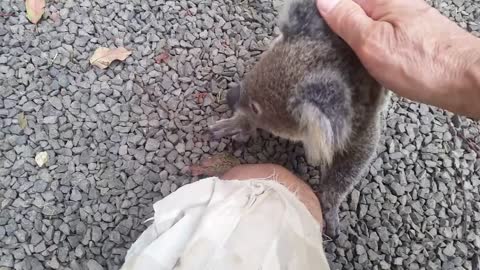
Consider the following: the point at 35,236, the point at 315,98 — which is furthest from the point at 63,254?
the point at 315,98

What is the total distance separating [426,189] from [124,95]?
119 centimetres

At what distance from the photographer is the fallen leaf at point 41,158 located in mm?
1970

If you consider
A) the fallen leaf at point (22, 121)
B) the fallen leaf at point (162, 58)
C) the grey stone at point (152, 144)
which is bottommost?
the grey stone at point (152, 144)

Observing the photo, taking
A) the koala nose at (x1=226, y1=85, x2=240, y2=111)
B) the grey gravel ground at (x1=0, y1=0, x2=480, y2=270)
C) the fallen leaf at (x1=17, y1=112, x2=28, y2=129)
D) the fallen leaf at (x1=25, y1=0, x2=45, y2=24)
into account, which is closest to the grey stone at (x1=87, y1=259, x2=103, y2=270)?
the grey gravel ground at (x1=0, y1=0, x2=480, y2=270)

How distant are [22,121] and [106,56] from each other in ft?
1.31

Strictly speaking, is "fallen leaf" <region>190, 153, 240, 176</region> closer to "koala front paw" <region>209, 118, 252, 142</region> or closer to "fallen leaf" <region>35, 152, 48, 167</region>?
"koala front paw" <region>209, 118, 252, 142</region>

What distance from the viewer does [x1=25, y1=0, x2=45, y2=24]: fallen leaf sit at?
2201 millimetres

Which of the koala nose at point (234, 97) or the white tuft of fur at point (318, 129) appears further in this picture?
the koala nose at point (234, 97)

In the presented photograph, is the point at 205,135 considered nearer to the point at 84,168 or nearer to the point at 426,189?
the point at 84,168

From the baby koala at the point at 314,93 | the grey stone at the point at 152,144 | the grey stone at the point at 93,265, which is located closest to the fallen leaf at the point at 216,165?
the grey stone at the point at 152,144

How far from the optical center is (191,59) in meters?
2.18

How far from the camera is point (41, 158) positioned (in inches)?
77.8

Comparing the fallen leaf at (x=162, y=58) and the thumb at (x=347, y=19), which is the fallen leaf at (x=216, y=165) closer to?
the fallen leaf at (x=162, y=58)

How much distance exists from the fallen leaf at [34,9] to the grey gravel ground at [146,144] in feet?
0.09
